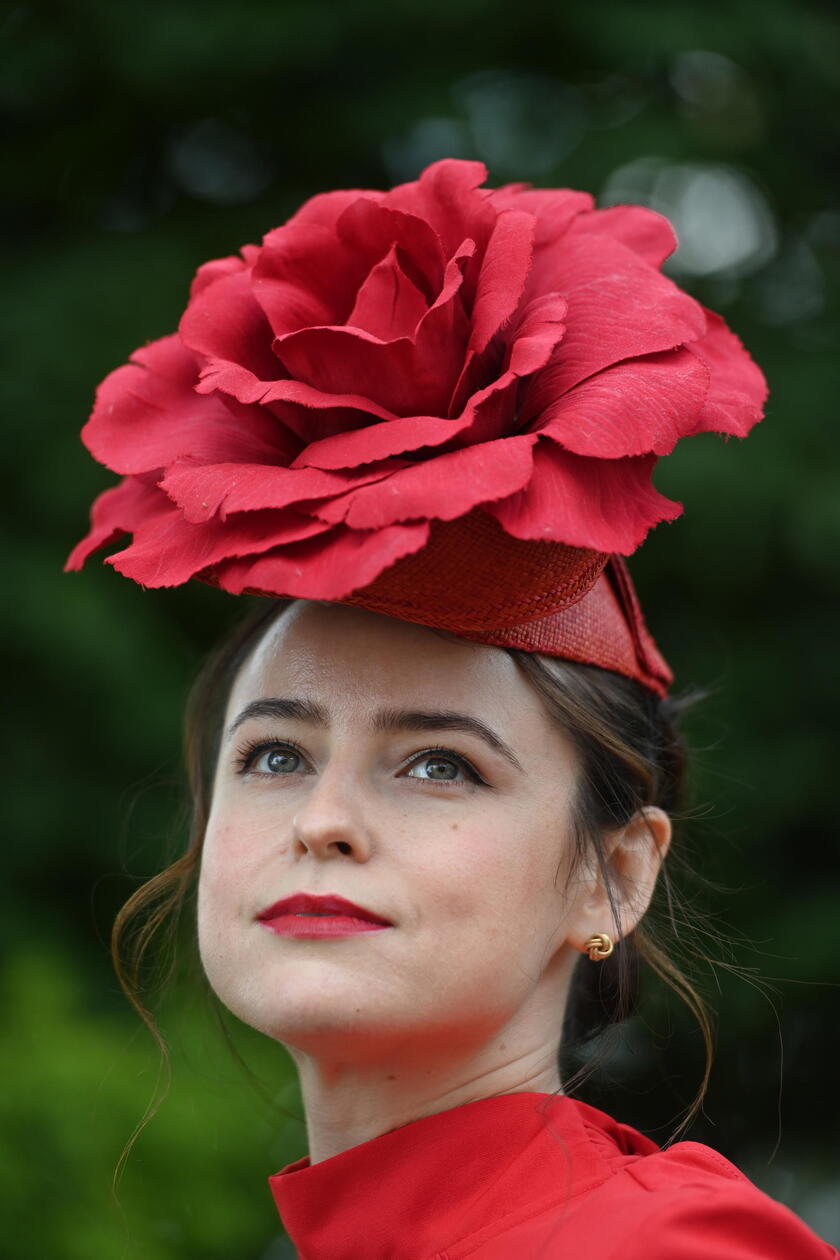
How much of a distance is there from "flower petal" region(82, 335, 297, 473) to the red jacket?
856mm

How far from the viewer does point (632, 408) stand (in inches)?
62.9

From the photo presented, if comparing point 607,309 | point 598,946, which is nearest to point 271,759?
point 598,946

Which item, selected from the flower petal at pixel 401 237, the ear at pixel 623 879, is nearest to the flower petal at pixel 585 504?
the flower petal at pixel 401 237

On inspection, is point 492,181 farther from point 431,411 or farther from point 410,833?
point 410,833

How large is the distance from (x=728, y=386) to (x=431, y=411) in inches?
14.7

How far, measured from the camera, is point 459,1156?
1766 mm

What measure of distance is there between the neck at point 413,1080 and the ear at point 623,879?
0.50ft

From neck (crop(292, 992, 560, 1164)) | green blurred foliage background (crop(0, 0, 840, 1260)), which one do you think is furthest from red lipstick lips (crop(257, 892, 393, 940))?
green blurred foliage background (crop(0, 0, 840, 1260))

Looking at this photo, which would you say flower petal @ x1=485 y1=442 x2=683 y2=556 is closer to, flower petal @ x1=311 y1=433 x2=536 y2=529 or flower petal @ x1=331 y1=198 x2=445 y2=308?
flower petal @ x1=311 y1=433 x2=536 y2=529

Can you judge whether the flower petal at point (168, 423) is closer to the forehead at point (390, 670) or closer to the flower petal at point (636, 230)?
the forehead at point (390, 670)

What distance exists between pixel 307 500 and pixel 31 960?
7.03 ft

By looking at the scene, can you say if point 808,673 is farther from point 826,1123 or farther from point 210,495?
point 210,495

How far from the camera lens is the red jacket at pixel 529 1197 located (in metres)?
1.49

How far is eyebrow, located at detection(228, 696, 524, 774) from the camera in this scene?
179 cm
